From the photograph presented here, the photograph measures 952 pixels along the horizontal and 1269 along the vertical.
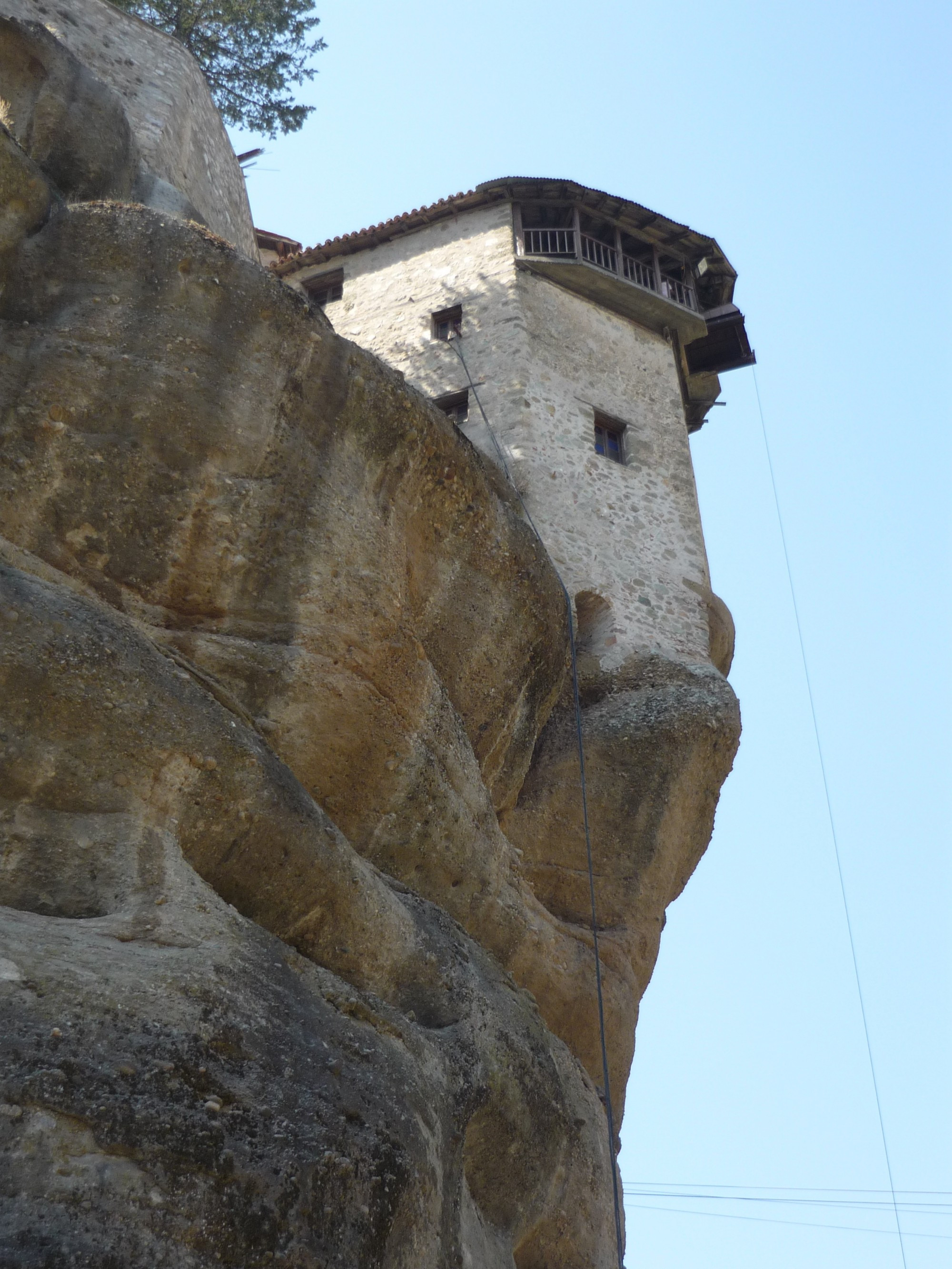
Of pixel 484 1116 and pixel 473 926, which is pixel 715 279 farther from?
pixel 484 1116

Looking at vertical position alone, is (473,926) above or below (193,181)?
below

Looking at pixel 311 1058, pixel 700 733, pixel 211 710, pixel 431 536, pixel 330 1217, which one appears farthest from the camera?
pixel 700 733

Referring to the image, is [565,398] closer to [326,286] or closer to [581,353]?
[581,353]

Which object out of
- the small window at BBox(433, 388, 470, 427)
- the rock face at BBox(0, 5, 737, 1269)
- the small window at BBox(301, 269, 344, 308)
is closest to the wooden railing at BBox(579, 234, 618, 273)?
the small window at BBox(433, 388, 470, 427)

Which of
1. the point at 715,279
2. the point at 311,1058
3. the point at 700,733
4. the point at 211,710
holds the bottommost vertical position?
the point at 311,1058

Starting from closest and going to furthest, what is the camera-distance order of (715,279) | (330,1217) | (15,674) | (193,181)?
1. (330,1217)
2. (15,674)
3. (193,181)
4. (715,279)

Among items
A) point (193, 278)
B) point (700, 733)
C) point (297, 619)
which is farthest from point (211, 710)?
point (700, 733)

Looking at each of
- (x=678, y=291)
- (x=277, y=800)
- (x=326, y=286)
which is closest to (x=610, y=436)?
(x=678, y=291)

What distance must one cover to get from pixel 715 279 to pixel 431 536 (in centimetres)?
1045

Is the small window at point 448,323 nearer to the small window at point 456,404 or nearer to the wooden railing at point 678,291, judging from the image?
the small window at point 456,404

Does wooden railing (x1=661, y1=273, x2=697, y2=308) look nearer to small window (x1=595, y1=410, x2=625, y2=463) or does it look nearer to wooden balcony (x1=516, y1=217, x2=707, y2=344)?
wooden balcony (x1=516, y1=217, x2=707, y2=344)

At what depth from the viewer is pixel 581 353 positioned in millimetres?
16797

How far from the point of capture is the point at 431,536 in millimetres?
10367

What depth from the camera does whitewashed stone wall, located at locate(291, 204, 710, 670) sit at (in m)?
14.4
